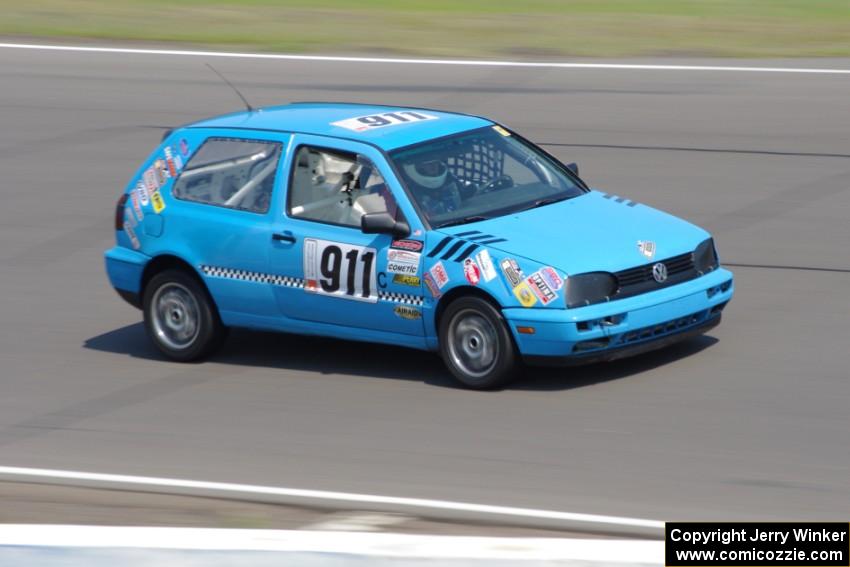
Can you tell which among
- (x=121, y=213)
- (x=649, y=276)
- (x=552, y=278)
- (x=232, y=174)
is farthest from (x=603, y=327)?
(x=121, y=213)

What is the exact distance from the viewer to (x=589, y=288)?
28.8 ft

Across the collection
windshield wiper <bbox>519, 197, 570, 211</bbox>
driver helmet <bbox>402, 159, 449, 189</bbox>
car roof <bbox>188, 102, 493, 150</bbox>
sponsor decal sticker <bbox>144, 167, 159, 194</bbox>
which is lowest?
windshield wiper <bbox>519, 197, 570, 211</bbox>

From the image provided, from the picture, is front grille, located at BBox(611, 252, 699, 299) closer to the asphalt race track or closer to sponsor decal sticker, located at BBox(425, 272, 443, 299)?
the asphalt race track

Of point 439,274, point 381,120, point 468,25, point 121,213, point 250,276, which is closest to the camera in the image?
point 439,274

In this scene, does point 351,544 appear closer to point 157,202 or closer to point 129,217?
point 157,202

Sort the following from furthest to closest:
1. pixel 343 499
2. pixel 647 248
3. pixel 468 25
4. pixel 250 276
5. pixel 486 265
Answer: pixel 468 25, pixel 250 276, pixel 647 248, pixel 486 265, pixel 343 499

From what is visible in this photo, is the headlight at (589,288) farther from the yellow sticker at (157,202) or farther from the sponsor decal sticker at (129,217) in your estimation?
the sponsor decal sticker at (129,217)

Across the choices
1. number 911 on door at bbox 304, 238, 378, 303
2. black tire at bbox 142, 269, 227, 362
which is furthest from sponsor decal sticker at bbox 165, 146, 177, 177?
number 911 on door at bbox 304, 238, 378, 303

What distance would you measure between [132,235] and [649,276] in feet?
11.9

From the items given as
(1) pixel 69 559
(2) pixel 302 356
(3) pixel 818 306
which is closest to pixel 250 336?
(2) pixel 302 356

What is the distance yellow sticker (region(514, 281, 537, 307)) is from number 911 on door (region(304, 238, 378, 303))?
3.31 feet

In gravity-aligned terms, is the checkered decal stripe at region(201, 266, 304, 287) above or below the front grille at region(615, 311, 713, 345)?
above

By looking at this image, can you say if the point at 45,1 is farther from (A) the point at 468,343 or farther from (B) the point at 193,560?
(B) the point at 193,560

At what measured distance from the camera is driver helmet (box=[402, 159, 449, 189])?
372 inches
